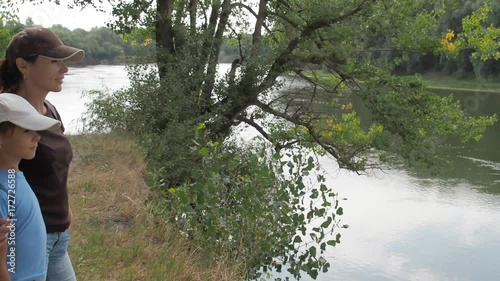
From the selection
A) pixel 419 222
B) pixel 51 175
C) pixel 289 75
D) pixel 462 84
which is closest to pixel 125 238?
pixel 51 175

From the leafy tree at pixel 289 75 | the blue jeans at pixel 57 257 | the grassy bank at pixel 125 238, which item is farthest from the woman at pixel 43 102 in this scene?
the leafy tree at pixel 289 75

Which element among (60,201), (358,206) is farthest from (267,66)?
(60,201)

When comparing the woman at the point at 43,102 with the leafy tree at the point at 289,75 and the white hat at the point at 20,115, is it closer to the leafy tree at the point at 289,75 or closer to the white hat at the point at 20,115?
the white hat at the point at 20,115

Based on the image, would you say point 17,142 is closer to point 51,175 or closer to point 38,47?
point 51,175

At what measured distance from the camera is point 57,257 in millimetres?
2252

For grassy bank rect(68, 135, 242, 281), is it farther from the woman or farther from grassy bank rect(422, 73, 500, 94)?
grassy bank rect(422, 73, 500, 94)

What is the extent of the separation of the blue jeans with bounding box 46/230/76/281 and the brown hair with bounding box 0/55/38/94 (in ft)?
2.00

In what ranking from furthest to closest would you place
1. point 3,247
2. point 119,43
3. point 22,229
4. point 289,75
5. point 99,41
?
1. point 99,41
2. point 119,43
3. point 289,75
4. point 22,229
5. point 3,247

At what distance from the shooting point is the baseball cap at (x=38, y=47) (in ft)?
7.28

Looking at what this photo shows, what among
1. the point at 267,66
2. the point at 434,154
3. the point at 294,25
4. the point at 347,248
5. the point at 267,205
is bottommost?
the point at 347,248

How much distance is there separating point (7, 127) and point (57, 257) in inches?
27.0

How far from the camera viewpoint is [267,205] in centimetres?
539

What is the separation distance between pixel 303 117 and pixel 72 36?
22.3ft

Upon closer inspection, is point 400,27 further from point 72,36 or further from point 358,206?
point 72,36
